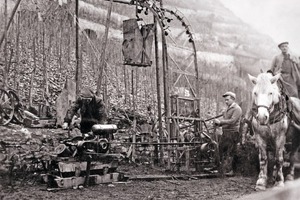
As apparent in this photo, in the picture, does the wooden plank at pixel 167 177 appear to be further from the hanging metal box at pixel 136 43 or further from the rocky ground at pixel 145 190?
the hanging metal box at pixel 136 43

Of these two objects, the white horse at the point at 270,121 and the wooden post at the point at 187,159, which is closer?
the white horse at the point at 270,121

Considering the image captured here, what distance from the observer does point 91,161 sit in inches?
200

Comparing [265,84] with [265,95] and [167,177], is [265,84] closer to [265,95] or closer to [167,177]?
[265,95]

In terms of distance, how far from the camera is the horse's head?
173 inches

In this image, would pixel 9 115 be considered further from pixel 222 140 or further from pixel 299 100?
pixel 299 100

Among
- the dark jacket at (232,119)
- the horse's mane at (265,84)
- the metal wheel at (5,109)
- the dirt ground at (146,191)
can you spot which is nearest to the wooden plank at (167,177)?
the dirt ground at (146,191)

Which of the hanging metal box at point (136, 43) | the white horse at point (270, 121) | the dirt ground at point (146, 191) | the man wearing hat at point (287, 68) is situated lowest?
the dirt ground at point (146, 191)

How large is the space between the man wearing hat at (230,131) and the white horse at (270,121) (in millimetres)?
1381

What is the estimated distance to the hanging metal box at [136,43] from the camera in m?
8.27

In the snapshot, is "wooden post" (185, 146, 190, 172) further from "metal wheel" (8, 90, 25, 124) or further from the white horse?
"metal wheel" (8, 90, 25, 124)

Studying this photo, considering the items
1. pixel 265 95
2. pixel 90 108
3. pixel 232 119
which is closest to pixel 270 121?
pixel 265 95

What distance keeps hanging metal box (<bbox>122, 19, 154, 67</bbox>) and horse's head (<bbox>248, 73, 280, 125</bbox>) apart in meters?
3.93

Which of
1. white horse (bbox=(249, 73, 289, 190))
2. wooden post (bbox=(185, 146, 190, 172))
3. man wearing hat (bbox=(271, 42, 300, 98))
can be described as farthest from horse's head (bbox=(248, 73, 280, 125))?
wooden post (bbox=(185, 146, 190, 172))

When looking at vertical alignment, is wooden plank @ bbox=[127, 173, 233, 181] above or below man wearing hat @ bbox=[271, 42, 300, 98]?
below
